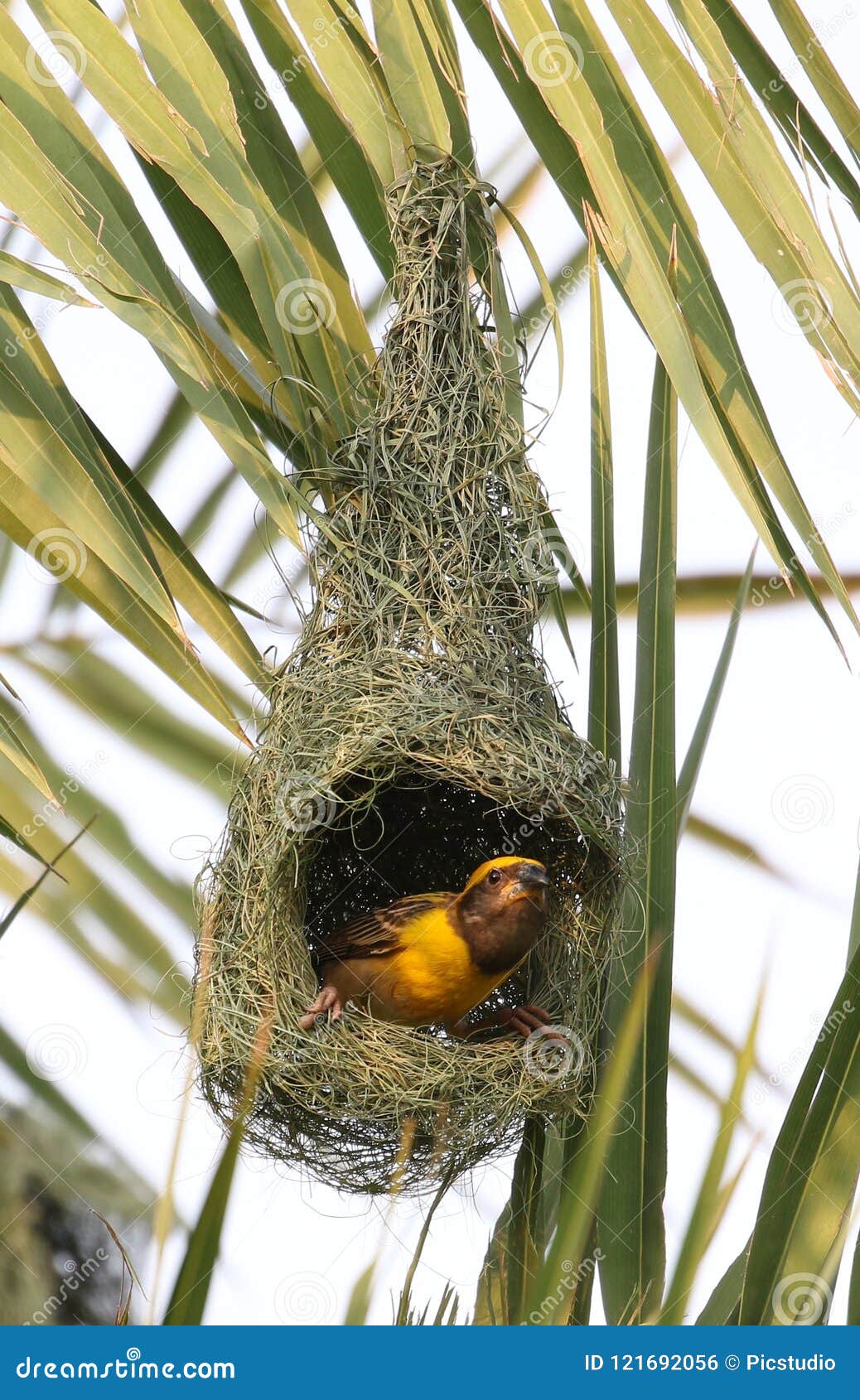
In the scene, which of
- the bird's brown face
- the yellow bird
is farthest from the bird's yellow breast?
the bird's brown face

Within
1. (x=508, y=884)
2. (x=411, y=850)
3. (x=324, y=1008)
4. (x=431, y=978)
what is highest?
(x=411, y=850)

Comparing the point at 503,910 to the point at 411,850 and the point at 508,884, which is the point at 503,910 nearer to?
the point at 508,884

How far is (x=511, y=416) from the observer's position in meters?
2.50

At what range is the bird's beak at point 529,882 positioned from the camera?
2252mm

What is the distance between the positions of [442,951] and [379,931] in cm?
14

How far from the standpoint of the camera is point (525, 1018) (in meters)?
2.41

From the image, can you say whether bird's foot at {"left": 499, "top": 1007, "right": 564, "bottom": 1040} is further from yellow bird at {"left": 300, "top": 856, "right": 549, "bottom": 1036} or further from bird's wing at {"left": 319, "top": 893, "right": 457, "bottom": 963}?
bird's wing at {"left": 319, "top": 893, "right": 457, "bottom": 963}

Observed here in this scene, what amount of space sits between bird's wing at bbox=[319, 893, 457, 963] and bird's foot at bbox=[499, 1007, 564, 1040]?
0.22 meters

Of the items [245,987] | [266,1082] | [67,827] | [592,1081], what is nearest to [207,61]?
[67,827]

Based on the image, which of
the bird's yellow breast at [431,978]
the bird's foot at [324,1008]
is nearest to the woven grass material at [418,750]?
the bird's foot at [324,1008]

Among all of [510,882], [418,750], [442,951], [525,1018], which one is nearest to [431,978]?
[442,951]

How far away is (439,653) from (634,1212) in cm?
93

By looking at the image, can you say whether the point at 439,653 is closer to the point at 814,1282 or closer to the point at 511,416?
the point at 511,416

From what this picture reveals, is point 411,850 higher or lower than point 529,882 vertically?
higher
